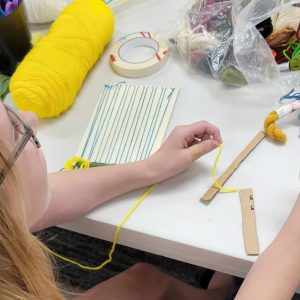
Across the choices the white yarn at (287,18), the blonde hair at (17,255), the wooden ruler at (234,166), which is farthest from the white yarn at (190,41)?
the blonde hair at (17,255)

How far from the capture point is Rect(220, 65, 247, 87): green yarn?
2.70ft

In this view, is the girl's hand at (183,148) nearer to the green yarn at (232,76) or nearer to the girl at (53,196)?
the girl at (53,196)

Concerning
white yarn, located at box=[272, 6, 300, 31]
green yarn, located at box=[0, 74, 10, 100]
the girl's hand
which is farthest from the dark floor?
white yarn, located at box=[272, 6, 300, 31]

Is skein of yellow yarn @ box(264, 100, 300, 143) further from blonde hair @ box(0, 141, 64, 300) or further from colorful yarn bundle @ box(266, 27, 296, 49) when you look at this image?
blonde hair @ box(0, 141, 64, 300)

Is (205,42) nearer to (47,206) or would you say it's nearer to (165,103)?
(165,103)

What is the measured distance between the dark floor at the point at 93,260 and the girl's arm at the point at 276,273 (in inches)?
21.1

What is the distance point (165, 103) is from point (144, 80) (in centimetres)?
10

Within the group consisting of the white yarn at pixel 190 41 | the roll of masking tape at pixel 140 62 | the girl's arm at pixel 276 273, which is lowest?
the girl's arm at pixel 276 273

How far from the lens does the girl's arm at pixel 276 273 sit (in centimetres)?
58

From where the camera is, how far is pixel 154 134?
81cm

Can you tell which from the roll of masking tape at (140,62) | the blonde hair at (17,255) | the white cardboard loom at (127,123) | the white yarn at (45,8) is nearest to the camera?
the blonde hair at (17,255)

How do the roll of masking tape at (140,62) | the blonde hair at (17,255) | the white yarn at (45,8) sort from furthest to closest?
the white yarn at (45,8) < the roll of masking tape at (140,62) < the blonde hair at (17,255)

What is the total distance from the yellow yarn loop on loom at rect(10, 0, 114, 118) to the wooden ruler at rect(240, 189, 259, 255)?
39 centimetres

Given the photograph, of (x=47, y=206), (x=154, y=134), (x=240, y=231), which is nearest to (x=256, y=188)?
(x=240, y=231)
